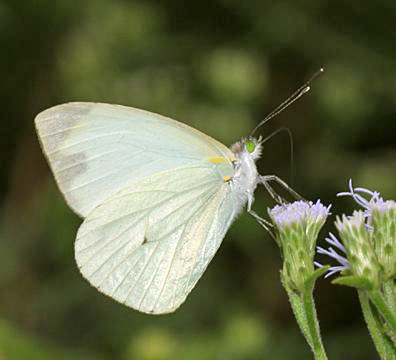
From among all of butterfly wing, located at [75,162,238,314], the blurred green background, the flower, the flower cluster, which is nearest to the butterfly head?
butterfly wing, located at [75,162,238,314]

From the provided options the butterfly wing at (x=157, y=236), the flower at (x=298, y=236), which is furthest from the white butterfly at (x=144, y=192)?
the flower at (x=298, y=236)

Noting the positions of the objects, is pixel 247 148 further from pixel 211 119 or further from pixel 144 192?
pixel 211 119

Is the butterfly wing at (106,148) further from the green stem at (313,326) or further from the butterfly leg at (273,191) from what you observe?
the green stem at (313,326)

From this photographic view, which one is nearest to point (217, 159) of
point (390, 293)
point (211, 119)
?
point (390, 293)

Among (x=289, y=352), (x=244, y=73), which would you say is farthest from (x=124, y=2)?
(x=289, y=352)

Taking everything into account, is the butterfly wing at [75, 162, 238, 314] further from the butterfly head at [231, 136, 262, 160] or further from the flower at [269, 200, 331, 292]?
the flower at [269, 200, 331, 292]

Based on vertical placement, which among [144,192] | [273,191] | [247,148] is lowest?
[144,192]

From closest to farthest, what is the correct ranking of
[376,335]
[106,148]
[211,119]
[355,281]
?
1. [355,281]
2. [376,335]
3. [106,148]
4. [211,119]
